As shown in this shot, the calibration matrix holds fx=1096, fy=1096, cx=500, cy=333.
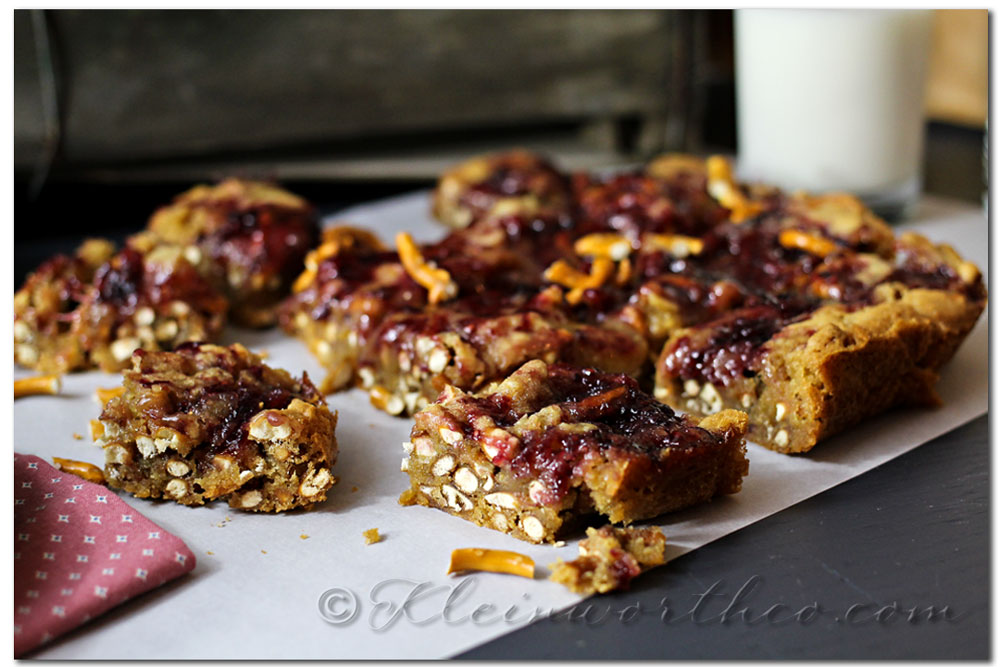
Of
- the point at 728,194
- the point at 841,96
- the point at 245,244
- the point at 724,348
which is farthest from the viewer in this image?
the point at 841,96

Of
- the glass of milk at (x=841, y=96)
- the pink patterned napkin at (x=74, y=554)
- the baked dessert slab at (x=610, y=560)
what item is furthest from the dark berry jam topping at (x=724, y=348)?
the glass of milk at (x=841, y=96)

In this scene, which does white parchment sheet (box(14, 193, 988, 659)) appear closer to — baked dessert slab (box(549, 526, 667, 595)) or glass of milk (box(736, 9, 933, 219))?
baked dessert slab (box(549, 526, 667, 595))

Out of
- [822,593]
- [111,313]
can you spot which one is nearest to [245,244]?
[111,313]

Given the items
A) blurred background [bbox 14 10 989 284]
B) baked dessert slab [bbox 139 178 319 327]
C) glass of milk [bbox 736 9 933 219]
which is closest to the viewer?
baked dessert slab [bbox 139 178 319 327]

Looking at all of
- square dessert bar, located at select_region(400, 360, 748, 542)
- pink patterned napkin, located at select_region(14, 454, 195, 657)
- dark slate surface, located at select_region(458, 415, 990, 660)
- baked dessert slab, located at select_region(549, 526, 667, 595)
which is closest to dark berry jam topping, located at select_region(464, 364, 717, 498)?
square dessert bar, located at select_region(400, 360, 748, 542)

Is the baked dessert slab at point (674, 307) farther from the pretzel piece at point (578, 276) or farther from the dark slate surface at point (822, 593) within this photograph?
the dark slate surface at point (822, 593)

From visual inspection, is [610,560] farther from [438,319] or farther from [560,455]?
[438,319]

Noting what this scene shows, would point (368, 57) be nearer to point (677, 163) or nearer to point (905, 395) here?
point (677, 163)
